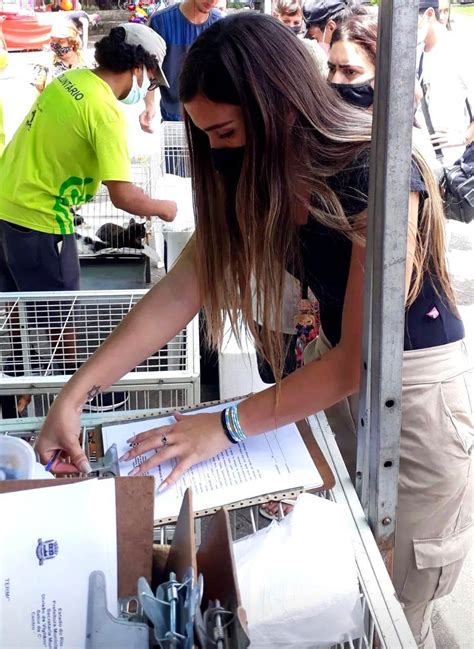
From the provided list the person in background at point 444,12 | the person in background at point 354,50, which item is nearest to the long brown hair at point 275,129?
the person in background at point 354,50

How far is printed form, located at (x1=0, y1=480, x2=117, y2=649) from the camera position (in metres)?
0.64

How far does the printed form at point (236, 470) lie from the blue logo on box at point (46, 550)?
9.3 inches

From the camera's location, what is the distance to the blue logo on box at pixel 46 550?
67cm

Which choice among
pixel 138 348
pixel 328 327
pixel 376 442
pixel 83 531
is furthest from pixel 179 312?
pixel 83 531

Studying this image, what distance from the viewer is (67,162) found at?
2.39 meters

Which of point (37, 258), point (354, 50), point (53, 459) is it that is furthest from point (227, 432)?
point (354, 50)

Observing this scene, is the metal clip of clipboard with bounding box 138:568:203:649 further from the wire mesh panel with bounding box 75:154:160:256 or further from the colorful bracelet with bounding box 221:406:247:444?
the wire mesh panel with bounding box 75:154:160:256

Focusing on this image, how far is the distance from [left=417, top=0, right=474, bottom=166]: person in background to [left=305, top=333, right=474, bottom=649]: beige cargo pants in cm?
228

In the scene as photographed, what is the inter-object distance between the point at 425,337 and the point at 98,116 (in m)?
1.53

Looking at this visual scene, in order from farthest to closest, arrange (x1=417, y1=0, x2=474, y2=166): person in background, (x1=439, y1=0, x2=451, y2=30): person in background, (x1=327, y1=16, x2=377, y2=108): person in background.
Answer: (x1=439, y1=0, x2=451, y2=30): person in background
(x1=417, y1=0, x2=474, y2=166): person in background
(x1=327, y1=16, x2=377, y2=108): person in background

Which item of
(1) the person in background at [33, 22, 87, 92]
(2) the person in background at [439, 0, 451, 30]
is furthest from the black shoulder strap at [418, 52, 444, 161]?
(1) the person in background at [33, 22, 87, 92]

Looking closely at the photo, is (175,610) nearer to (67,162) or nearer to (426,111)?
(67,162)

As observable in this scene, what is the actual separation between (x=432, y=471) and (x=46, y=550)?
2.27 ft

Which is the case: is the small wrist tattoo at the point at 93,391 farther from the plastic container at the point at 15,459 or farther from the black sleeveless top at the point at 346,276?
the black sleeveless top at the point at 346,276
